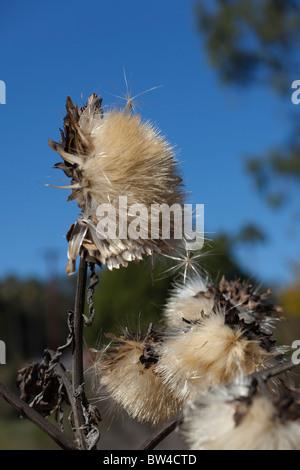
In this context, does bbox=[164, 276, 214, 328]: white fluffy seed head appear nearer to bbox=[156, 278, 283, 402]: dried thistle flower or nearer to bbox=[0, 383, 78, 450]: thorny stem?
bbox=[156, 278, 283, 402]: dried thistle flower

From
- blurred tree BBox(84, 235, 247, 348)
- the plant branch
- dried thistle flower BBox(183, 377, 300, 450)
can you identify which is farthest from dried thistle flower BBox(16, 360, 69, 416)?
blurred tree BBox(84, 235, 247, 348)

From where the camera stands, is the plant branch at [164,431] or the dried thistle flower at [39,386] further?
the dried thistle flower at [39,386]

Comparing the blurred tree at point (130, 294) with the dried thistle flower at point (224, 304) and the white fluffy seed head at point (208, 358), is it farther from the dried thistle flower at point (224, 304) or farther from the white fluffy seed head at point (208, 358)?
the white fluffy seed head at point (208, 358)

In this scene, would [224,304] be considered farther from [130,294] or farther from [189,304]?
[130,294]

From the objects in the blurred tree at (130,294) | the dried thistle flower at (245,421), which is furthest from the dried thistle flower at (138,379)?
the blurred tree at (130,294)
